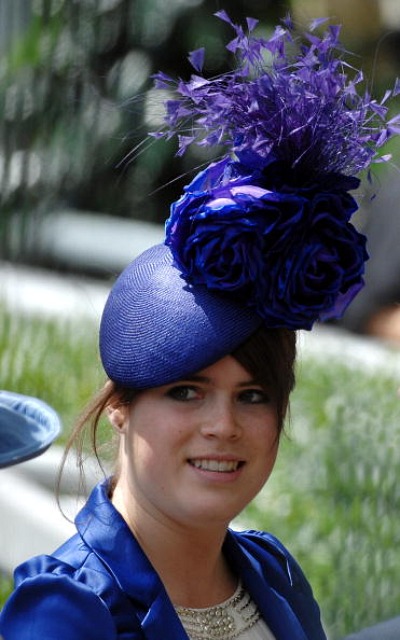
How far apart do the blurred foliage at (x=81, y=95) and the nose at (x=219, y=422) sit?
102 inches

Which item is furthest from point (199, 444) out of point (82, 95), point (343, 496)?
point (82, 95)

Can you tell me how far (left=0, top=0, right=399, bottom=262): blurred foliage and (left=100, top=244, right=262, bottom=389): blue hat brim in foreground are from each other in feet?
8.18

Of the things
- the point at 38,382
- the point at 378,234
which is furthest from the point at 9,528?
the point at 378,234

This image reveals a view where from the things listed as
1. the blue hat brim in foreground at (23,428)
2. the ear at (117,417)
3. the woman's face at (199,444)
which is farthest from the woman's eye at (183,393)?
the blue hat brim in foreground at (23,428)

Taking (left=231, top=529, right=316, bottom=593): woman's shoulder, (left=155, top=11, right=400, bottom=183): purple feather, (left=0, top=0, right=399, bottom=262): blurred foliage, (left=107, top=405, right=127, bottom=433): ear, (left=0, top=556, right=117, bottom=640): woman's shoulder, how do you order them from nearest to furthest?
(left=0, top=556, right=117, bottom=640): woman's shoulder → (left=155, top=11, right=400, bottom=183): purple feather → (left=107, top=405, right=127, bottom=433): ear → (left=231, top=529, right=316, bottom=593): woman's shoulder → (left=0, top=0, right=399, bottom=262): blurred foliage

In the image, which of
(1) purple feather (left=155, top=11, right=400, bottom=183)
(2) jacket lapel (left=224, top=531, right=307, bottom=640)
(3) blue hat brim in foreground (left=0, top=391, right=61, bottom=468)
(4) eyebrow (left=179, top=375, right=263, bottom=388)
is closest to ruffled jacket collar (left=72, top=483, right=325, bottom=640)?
(2) jacket lapel (left=224, top=531, right=307, bottom=640)

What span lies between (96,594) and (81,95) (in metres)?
3.45

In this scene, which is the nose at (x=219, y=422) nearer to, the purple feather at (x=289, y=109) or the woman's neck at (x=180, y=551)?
the woman's neck at (x=180, y=551)

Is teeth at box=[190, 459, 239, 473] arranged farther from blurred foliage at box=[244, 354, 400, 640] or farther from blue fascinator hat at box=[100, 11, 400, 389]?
blurred foliage at box=[244, 354, 400, 640]

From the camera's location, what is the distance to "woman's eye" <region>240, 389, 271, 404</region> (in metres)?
2.03

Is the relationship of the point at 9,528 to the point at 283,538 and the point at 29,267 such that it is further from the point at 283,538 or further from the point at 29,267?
the point at 29,267

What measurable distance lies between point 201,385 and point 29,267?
332cm

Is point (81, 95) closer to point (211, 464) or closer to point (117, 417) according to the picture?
point (117, 417)

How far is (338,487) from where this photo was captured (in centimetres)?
424
